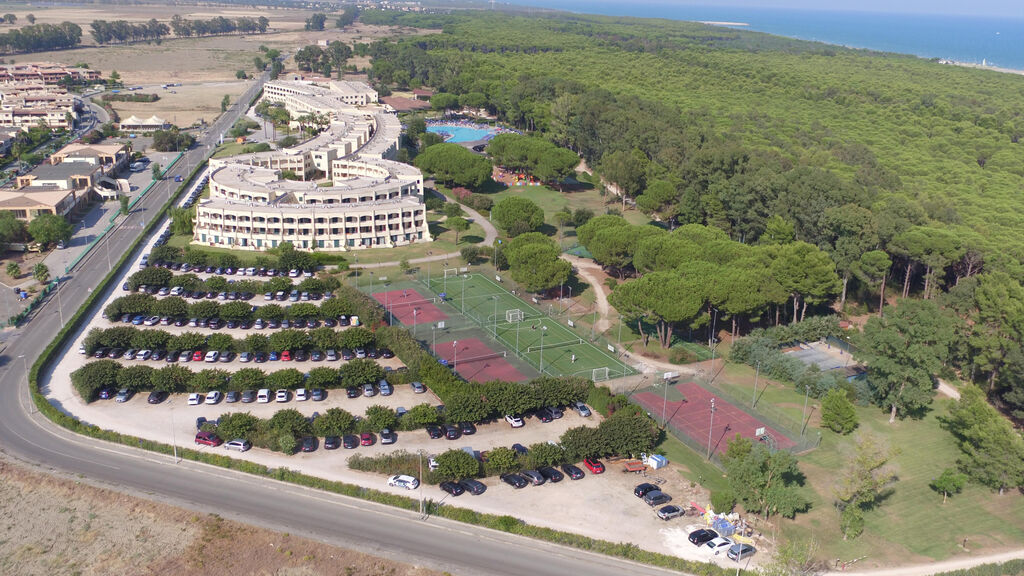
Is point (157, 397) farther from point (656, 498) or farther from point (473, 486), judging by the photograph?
point (656, 498)

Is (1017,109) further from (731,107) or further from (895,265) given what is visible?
(895,265)

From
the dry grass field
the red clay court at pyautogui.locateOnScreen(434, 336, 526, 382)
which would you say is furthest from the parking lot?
the dry grass field

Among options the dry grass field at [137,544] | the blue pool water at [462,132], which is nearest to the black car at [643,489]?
the dry grass field at [137,544]

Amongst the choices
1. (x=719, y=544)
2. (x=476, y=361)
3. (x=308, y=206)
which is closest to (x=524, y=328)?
(x=476, y=361)

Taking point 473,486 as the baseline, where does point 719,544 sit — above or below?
below

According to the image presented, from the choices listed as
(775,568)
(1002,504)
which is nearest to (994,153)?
(1002,504)
